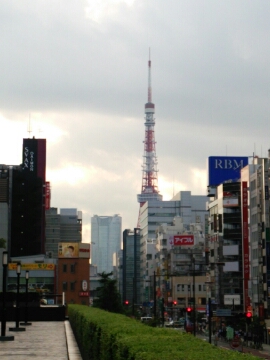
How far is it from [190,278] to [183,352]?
175187mm

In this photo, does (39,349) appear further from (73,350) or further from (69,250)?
(69,250)

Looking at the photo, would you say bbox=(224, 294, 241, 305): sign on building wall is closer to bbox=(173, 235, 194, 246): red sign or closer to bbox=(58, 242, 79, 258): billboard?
bbox=(58, 242, 79, 258): billboard

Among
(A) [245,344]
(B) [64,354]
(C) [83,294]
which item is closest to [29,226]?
(C) [83,294]

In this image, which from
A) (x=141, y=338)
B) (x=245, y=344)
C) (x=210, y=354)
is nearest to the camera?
(x=210, y=354)

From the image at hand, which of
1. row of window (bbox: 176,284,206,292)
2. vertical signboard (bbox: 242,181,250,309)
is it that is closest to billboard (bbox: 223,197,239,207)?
vertical signboard (bbox: 242,181,250,309)

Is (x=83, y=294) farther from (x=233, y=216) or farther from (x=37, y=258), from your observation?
(x=233, y=216)

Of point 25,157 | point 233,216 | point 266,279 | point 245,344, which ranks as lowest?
point 245,344

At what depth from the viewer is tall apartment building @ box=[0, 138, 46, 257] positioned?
190000mm

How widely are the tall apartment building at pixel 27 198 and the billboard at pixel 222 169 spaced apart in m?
49.6

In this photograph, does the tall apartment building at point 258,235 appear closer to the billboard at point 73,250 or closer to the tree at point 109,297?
the tree at point 109,297

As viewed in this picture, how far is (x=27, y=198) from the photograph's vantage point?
192 metres

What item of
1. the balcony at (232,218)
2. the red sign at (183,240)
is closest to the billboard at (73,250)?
the red sign at (183,240)

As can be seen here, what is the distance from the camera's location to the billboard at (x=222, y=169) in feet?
501

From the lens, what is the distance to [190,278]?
187000mm
